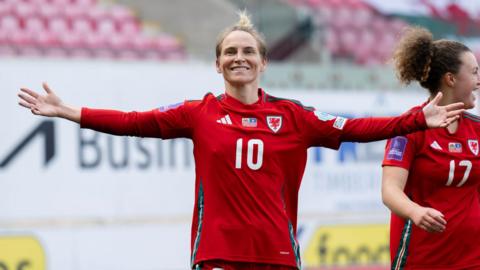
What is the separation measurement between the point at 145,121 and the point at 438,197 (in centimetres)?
155

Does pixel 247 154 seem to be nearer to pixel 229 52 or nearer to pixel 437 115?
pixel 229 52

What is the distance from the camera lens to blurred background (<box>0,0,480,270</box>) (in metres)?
8.76

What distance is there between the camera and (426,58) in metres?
5.21

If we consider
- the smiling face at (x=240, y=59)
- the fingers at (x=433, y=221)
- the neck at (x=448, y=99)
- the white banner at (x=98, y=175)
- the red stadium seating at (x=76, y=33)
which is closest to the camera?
the fingers at (x=433, y=221)

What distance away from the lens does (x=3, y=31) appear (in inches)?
409

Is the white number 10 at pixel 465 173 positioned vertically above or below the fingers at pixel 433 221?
above

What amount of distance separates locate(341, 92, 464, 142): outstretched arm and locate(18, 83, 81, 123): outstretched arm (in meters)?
1.34

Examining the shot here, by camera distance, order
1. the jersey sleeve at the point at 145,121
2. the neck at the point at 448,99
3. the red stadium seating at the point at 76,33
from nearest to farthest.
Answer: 1. the jersey sleeve at the point at 145,121
2. the neck at the point at 448,99
3. the red stadium seating at the point at 76,33

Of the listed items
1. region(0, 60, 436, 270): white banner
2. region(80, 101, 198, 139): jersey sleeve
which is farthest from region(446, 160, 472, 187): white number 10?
region(0, 60, 436, 270): white banner

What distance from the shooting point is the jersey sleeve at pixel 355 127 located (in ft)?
14.9

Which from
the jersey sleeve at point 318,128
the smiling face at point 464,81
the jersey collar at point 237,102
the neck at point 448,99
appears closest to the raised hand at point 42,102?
the jersey collar at point 237,102

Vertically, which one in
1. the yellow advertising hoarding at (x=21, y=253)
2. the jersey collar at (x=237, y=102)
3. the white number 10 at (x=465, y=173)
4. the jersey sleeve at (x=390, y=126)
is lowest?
the yellow advertising hoarding at (x=21, y=253)

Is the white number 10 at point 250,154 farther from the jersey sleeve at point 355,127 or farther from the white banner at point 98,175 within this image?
the white banner at point 98,175

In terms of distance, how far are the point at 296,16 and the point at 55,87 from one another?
11.3 feet
